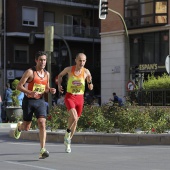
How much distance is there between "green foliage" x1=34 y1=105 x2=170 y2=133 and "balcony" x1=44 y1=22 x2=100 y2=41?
37041 mm

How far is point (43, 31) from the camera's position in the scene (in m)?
51.1

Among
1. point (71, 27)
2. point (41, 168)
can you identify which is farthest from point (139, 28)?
point (41, 168)

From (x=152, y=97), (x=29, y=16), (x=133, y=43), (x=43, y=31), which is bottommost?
(x=152, y=97)

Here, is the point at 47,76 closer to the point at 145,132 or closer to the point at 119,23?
the point at 145,132

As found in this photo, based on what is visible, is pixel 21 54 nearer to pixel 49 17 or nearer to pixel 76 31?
pixel 49 17

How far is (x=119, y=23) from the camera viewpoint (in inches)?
1738

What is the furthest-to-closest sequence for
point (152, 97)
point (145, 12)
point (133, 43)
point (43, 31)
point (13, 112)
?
1. point (43, 31)
2. point (133, 43)
3. point (145, 12)
4. point (13, 112)
5. point (152, 97)

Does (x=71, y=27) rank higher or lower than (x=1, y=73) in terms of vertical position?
higher

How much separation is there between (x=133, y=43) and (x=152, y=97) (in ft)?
76.0

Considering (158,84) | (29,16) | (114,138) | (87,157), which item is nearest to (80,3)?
(29,16)

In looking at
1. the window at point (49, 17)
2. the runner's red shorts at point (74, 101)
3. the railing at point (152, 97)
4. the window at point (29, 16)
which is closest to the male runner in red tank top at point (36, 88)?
the runner's red shorts at point (74, 101)

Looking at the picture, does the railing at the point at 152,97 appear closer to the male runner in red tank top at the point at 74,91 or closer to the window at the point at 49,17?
the male runner in red tank top at the point at 74,91

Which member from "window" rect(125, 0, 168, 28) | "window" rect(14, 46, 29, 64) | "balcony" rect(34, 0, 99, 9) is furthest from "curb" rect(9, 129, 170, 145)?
"balcony" rect(34, 0, 99, 9)

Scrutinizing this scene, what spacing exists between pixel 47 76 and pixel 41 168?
88.8 inches
